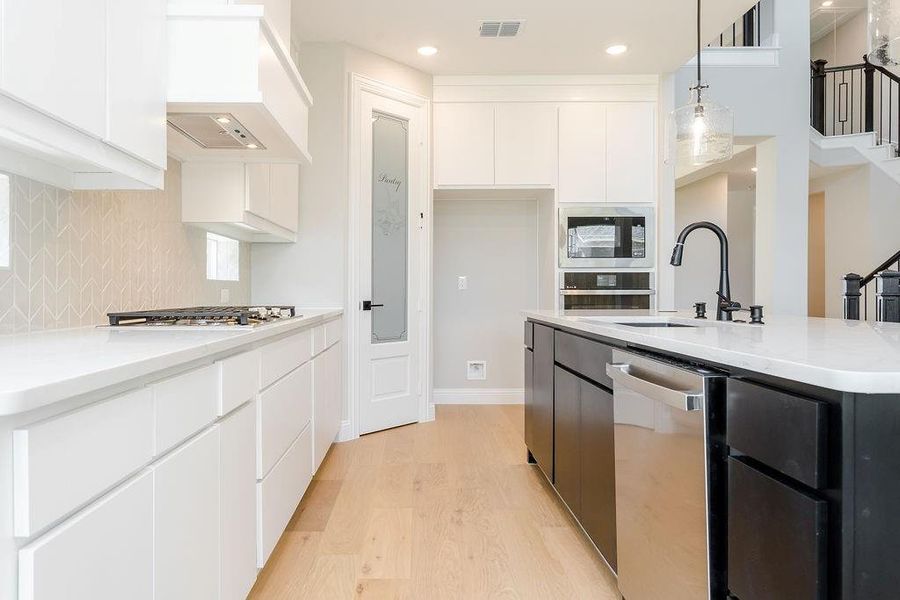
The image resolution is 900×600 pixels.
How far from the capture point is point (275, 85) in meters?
2.01

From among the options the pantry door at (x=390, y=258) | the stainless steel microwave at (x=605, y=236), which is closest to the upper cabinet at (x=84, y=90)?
the pantry door at (x=390, y=258)

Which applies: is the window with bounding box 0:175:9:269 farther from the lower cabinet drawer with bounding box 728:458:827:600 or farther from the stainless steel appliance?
the stainless steel appliance

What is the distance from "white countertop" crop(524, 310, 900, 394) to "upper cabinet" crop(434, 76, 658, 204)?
2.73m

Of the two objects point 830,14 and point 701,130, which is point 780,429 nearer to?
point 701,130

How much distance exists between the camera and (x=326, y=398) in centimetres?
308

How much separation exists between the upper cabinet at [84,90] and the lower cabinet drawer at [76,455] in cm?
58

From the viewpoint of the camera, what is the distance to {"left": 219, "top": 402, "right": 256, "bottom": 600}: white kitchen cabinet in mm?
1454

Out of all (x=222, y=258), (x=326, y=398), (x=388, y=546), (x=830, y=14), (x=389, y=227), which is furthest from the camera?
(x=830, y=14)

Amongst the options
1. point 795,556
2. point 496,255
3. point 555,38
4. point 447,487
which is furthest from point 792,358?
point 496,255

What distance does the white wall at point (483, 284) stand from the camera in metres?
4.91

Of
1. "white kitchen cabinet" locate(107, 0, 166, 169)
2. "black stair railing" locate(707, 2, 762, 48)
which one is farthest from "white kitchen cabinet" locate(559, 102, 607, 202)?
"white kitchen cabinet" locate(107, 0, 166, 169)

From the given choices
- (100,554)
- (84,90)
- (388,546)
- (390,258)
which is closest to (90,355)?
(100,554)

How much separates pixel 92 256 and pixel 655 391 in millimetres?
1889

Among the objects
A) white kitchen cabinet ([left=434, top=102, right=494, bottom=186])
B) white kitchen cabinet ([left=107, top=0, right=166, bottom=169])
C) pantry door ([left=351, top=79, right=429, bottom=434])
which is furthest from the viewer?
white kitchen cabinet ([left=434, top=102, right=494, bottom=186])
